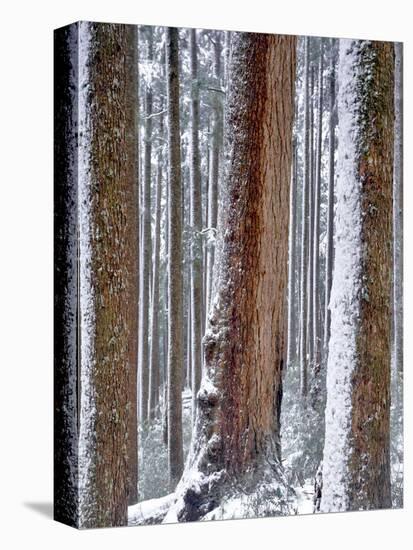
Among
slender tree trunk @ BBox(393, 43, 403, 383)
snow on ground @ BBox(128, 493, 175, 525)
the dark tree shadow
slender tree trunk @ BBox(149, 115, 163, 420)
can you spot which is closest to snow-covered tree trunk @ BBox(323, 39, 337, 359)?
slender tree trunk @ BBox(393, 43, 403, 383)

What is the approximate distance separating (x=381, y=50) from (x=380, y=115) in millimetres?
526

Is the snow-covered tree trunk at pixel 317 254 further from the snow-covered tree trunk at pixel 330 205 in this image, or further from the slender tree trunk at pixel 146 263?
the slender tree trunk at pixel 146 263

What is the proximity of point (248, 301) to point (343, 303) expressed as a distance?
808 millimetres

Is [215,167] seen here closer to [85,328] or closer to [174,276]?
[174,276]

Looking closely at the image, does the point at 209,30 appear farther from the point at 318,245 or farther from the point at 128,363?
the point at 128,363

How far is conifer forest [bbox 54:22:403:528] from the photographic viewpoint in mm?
11141

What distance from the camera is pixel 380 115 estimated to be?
12.2 meters

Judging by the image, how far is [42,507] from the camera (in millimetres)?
12133

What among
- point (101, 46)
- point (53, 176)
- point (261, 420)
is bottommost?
point (261, 420)

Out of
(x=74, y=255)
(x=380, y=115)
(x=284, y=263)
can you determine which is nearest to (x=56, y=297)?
(x=74, y=255)

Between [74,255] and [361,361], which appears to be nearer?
[74,255]

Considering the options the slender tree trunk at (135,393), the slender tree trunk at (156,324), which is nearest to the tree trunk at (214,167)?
the slender tree trunk at (156,324)

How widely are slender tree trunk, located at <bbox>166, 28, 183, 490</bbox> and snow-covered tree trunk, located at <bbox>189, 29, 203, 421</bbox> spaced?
10 cm

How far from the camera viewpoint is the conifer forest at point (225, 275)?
11.1 m
